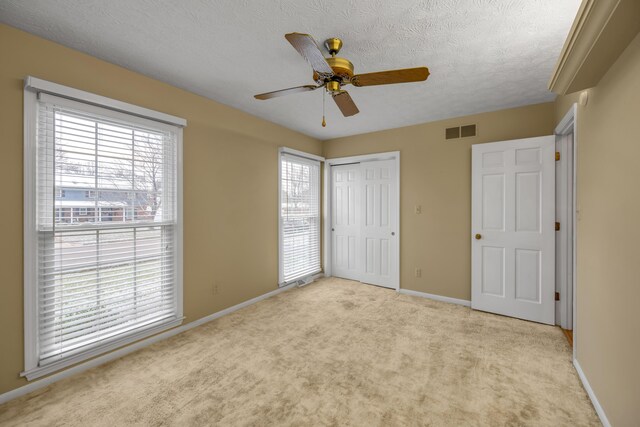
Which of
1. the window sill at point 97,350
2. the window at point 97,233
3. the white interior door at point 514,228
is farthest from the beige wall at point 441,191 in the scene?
the window sill at point 97,350

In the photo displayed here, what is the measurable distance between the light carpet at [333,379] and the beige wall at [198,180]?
53 centimetres

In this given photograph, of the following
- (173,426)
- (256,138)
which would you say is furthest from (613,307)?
(256,138)

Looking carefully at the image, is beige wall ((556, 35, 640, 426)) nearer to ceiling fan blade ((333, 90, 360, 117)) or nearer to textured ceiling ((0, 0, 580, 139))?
textured ceiling ((0, 0, 580, 139))

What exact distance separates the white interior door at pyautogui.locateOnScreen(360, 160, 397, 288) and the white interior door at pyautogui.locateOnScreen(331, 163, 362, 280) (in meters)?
0.12

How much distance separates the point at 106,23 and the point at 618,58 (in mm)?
3123

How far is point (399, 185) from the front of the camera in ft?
13.8

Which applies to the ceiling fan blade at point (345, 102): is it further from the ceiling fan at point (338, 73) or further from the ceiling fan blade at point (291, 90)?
the ceiling fan blade at point (291, 90)

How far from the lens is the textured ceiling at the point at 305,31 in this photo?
5.47 ft

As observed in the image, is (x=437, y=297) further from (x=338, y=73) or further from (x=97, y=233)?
(x=97, y=233)

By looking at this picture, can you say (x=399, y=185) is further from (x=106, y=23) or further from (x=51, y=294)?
(x=51, y=294)

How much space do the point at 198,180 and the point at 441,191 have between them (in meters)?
3.18

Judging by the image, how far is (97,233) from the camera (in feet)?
7.47

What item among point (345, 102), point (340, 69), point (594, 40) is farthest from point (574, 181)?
point (340, 69)

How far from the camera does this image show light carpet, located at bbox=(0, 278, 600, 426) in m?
1.73
